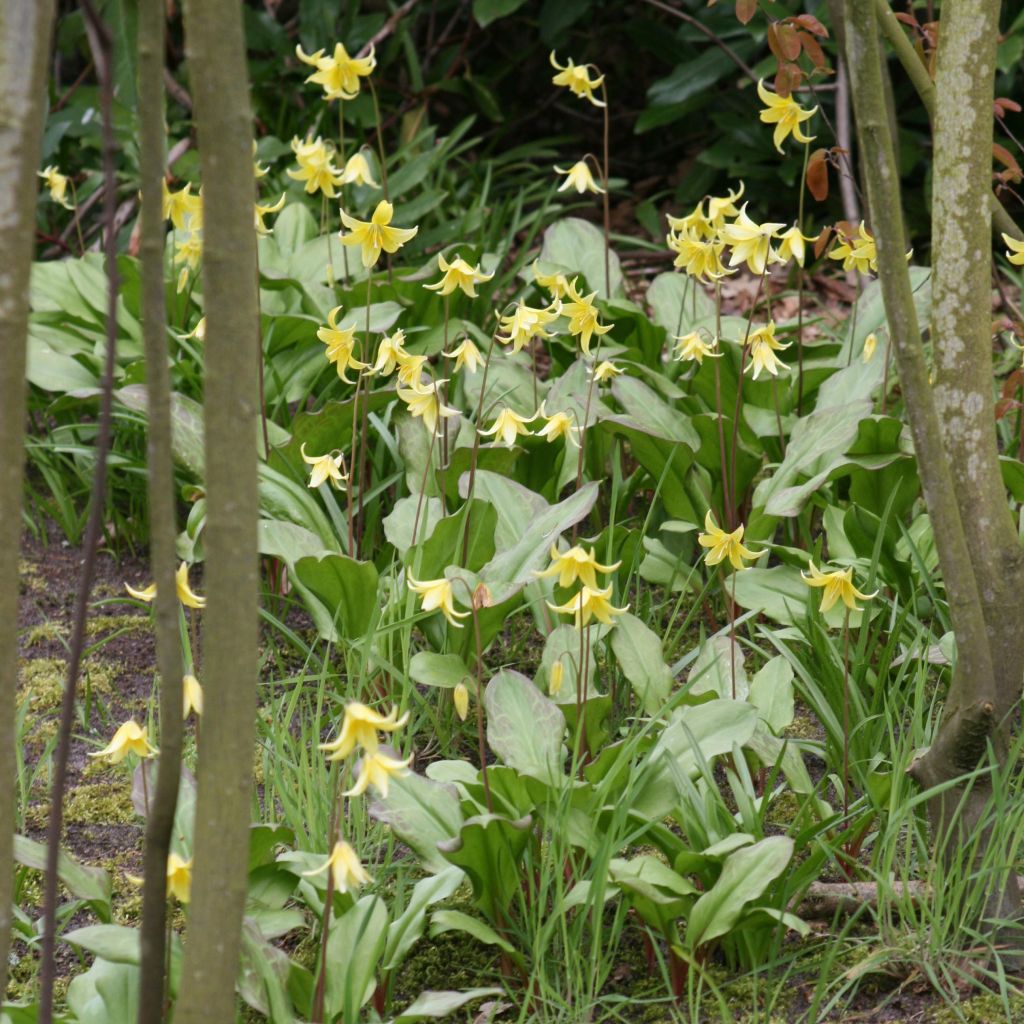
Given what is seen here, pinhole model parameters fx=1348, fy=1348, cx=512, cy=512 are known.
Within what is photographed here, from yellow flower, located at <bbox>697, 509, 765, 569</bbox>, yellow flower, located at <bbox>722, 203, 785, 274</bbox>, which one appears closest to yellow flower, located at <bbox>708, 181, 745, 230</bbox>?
yellow flower, located at <bbox>722, 203, 785, 274</bbox>

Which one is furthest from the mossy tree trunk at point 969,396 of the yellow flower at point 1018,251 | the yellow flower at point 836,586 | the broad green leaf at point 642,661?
the yellow flower at point 1018,251

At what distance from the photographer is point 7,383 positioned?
1.36 metres

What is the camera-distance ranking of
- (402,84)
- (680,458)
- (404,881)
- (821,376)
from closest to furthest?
(404,881), (680,458), (821,376), (402,84)

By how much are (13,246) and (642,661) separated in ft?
4.77

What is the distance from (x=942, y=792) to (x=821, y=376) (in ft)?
5.54

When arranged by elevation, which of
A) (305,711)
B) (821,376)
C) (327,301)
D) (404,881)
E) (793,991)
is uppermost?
(327,301)

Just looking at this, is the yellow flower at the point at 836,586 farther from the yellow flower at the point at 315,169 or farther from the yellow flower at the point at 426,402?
the yellow flower at the point at 315,169

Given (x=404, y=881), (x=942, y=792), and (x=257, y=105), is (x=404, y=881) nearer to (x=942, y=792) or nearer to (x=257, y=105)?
(x=942, y=792)

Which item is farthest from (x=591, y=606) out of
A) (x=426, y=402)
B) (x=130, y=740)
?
(x=426, y=402)

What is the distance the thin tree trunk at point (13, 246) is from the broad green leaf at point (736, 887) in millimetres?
992

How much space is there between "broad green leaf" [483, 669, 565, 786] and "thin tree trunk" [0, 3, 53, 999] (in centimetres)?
93

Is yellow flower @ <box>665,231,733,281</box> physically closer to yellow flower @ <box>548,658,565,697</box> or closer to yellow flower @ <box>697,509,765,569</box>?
yellow flower @ <box>697,509,765,569</box>

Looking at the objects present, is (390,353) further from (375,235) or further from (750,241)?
(750,241)

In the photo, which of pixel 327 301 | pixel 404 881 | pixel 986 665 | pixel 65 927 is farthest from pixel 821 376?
pixel 65 927
